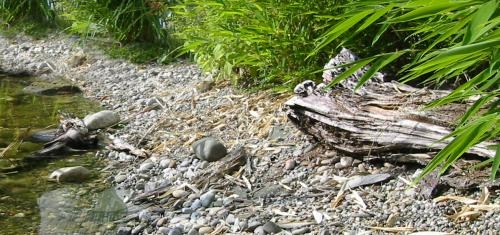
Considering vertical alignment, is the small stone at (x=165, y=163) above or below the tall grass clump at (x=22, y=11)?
above

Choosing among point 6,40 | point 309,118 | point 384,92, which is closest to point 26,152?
point 309,118

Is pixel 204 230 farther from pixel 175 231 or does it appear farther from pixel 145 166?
pixel 145 166

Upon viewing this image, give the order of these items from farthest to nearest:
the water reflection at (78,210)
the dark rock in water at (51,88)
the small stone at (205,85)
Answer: the dark rock in water at (51,88) → the small stone at (205,85) → the water reflection at (78,210)

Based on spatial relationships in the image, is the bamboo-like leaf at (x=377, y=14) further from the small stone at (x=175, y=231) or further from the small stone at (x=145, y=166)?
the small stone at (x=145, y=166)

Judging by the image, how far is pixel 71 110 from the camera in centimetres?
434

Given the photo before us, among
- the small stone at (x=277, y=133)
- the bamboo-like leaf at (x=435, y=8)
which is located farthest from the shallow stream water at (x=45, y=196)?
the bamboo-like leaf at (x=435, y=8)

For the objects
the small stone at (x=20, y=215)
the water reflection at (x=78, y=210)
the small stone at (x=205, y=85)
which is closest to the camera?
the water reflection at (x=78, y=210)

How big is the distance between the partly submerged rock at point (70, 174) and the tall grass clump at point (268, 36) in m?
0.86

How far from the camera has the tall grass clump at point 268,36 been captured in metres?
2.89

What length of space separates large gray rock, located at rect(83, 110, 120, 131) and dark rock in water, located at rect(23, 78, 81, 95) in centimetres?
101

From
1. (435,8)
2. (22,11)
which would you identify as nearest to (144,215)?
(435,8)

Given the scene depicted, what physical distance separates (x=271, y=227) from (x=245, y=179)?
0.52 metres

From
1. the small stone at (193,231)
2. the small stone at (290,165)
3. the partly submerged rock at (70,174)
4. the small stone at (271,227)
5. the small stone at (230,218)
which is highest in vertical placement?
the small stone at (271,227)

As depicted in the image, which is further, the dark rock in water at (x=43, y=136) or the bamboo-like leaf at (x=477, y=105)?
the dark rock in water at (x=43, y=136)
